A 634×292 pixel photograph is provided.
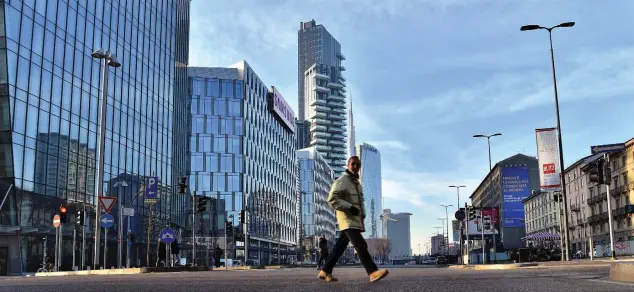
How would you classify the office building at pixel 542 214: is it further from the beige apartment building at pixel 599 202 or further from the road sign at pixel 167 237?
the road sign at pixel 167 237

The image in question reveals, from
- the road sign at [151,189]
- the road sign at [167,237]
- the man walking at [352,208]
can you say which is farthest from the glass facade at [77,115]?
the man walking at [352,208]

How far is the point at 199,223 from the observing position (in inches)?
3226

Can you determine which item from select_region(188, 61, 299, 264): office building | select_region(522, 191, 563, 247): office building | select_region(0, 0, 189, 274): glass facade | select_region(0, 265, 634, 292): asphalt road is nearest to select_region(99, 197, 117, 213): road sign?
select_region(0, 265, 634, 292): asphalt road

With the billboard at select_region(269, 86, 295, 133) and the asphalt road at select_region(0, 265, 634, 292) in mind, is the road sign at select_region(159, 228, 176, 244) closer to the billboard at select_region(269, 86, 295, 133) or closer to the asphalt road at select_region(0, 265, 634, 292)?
the asphalt road at select_region(0, 265, 634, 292)

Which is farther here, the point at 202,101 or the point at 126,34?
Result: the point at 202,101

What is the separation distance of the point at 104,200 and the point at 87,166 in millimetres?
24182

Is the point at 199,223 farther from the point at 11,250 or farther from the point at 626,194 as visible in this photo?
the point at 626,194

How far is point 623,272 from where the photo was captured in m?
8.69

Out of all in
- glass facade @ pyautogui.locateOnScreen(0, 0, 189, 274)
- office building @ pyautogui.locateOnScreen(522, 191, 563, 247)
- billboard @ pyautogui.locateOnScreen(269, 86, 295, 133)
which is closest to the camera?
glass facade @ pyautogui.locateOnScreen(0, 0, 189, 274)

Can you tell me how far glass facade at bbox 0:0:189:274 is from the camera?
124 feet

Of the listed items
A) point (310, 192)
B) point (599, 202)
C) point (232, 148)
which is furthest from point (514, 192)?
point (232, 148)

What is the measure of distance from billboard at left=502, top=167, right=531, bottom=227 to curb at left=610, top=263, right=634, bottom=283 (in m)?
102

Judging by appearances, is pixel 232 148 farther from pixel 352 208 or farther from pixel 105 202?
pixel 352 208

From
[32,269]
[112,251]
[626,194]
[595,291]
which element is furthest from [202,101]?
[595,291]
